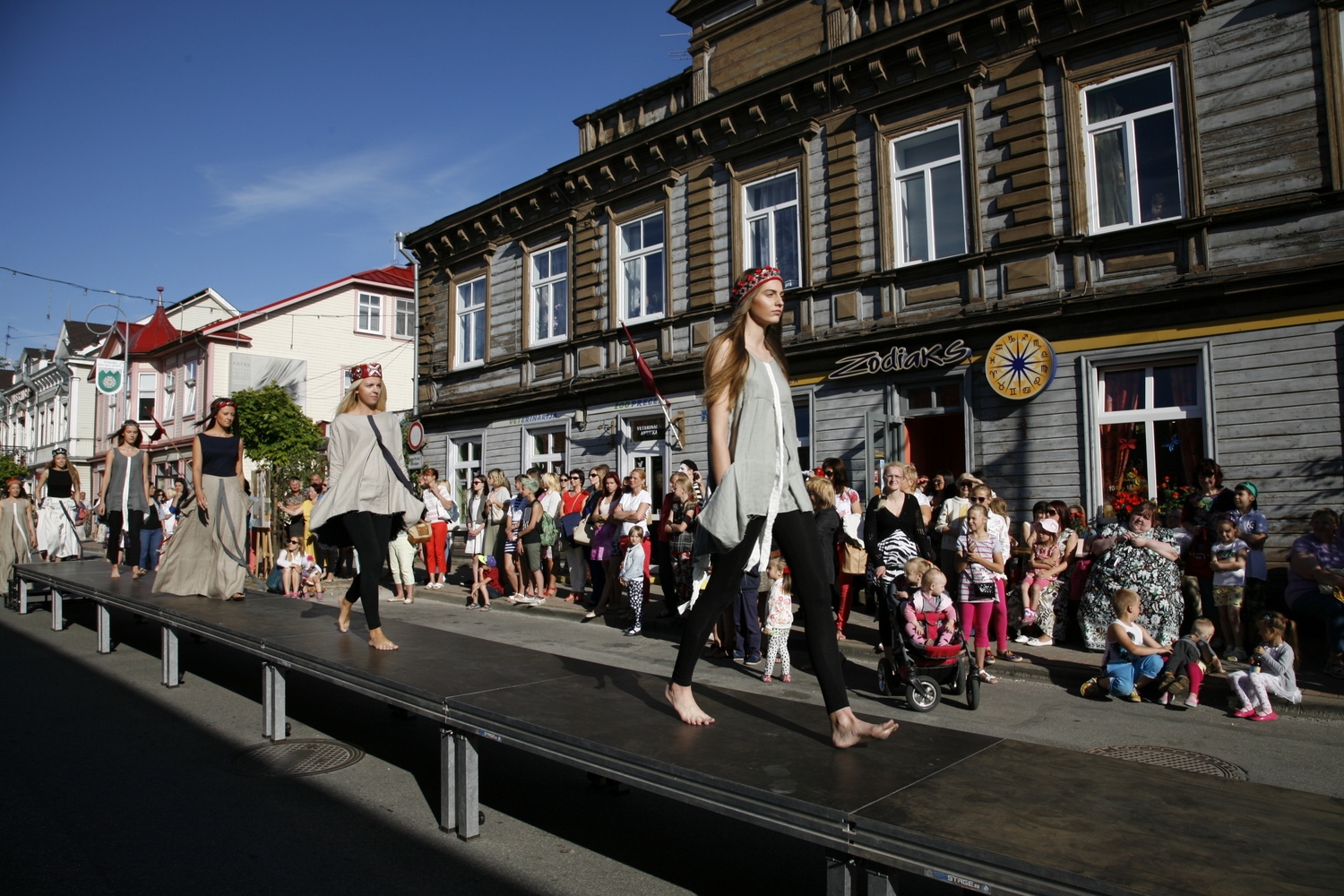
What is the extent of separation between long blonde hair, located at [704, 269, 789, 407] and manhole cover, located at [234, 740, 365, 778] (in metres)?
3.24

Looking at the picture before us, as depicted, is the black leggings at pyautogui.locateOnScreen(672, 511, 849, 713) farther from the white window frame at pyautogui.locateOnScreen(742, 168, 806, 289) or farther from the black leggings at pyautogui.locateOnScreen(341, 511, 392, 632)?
the white window frame at pyautogui.locateOnScreen(742, 168, 806, 289)

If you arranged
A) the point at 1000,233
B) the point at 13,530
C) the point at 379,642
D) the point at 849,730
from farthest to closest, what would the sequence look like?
the point at 1000,233 < the point at 13,530 < the point at 379,642 < the point at 849,730

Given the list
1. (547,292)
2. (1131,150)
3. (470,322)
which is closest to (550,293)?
(547,292)

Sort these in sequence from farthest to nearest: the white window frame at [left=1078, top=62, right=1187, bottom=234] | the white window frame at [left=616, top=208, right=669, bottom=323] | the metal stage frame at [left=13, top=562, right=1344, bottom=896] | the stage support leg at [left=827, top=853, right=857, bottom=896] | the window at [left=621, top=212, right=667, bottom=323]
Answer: the window at [left=621, top=212, right=667, bottom=323]
the white window frame at [left=616, top=208, right=669, bottom=323]
the white window frame at [left=1078, top=62, right=1187, bottom=234]
the stage support leg at [left=827, top=853, right=857, bottom=896]
the metal stage frame at [left=13, top=562, right=1344, bottom=896]

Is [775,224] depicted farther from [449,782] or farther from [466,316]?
[449,782]

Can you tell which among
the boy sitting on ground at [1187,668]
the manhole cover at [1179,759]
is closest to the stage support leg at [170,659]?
the manhole cover at [1179,759]

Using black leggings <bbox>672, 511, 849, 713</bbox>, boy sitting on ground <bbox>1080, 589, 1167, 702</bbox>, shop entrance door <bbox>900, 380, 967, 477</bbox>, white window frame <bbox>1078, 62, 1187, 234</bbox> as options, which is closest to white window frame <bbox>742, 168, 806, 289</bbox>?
shop entrance door <bbox>900, 380, 967, 477</bbox>

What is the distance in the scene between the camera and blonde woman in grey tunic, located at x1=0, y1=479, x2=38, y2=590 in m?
11.9

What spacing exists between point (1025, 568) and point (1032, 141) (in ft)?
21.5

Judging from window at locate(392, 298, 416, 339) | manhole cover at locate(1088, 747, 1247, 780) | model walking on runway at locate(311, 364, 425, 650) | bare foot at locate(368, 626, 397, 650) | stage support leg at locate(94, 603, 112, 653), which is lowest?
manhole cover at locate(1088, 747, 1247, 780)

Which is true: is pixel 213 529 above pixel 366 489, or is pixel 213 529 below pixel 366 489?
below

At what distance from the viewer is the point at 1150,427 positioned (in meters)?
12.3

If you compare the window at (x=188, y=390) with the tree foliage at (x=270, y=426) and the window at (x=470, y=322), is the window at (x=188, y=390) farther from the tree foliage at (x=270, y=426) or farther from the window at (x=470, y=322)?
the window at (x=470, y=322)

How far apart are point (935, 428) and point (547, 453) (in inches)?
387
